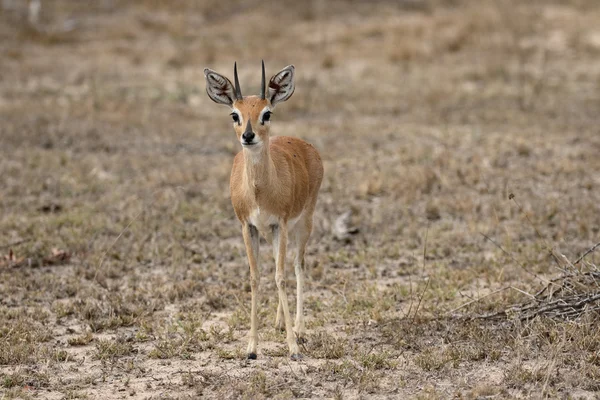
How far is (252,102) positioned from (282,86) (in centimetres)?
35

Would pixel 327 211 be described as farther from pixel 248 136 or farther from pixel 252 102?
pixel 248 136

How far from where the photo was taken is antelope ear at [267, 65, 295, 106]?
625 cm

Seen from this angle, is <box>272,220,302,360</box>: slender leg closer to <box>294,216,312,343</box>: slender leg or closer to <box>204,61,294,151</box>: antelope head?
<box>294,216,312,343</box>: slender leg

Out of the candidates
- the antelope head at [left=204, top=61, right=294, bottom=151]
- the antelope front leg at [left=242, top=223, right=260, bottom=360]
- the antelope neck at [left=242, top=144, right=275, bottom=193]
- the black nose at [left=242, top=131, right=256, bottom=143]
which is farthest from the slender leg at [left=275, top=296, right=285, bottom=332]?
A: the black nose at [left=242, top=131, right=256, bottom=143]

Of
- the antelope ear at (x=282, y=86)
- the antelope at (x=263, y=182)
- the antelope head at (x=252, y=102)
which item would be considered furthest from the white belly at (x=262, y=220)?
the antelope ear at (x=282, y=86)

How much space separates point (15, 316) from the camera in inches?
284

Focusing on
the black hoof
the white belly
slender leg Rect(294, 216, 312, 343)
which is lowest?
the black hoof

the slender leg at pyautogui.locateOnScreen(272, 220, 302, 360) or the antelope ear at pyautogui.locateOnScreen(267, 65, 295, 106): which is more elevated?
the antelope ear at pyautogui.locateOnScreen(267, 65, 295, 106)

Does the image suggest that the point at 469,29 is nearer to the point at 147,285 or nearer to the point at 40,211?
the point at 40,211

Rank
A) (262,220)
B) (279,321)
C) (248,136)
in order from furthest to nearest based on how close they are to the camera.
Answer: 1. (279,321)
2. (262,220)
3. (248,136)

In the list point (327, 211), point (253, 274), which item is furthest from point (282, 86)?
point (327, 211)

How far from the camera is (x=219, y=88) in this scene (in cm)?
633

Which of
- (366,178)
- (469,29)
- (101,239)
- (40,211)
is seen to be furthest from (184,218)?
(469,29)

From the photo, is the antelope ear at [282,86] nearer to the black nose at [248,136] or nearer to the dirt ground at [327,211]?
the black nose at [248,136]
